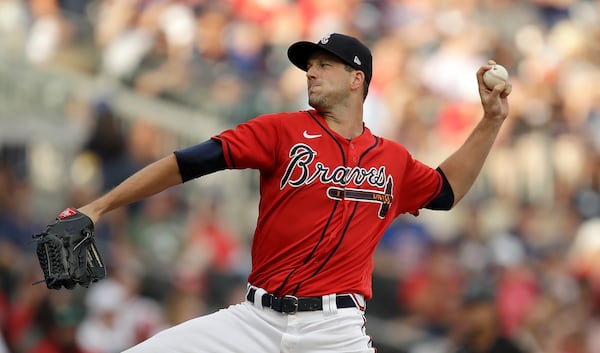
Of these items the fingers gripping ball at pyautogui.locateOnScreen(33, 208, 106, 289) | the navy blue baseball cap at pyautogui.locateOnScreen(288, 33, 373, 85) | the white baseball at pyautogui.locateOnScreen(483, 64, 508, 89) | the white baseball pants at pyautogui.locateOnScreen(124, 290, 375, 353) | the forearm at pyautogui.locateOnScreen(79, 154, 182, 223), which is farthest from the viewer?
the white baseball at pyautogui.locateOnScreen(483, 64, 508, 89)

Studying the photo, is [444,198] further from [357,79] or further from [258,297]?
[258,297]

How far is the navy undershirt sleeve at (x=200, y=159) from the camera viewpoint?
4.68 metres

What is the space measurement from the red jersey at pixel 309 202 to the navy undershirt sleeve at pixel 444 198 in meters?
0.40

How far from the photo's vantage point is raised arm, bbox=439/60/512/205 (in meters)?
5.40

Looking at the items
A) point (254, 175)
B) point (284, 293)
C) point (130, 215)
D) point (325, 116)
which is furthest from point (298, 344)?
point (254, 175)

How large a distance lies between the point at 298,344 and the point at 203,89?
21.4 feet

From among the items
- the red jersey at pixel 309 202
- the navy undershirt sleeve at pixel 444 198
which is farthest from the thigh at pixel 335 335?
the navy undershirt sleeve at pixel 444 198

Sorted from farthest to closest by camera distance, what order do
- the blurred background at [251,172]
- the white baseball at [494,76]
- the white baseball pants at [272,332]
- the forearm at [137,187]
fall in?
the blurred background at [251,172], the white baseball at [494,76], the white baseball pants at [272,332], the forearm at [137,187]

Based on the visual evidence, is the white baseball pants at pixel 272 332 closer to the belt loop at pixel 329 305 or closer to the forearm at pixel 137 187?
the belt loop at pixel 329 305

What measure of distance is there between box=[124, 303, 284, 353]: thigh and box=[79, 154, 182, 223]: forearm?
0.57 meters

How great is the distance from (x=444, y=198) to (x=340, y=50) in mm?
886

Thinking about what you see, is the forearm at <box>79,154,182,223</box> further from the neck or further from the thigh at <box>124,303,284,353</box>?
the neck

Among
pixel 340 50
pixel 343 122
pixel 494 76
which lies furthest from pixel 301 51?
pixel 494 76

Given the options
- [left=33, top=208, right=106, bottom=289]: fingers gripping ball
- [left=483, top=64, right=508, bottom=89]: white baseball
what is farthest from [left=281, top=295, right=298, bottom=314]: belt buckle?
[left=483, top=64, right=508, bottom=89]: white baseball
